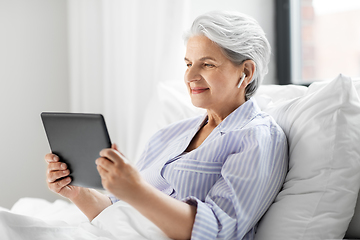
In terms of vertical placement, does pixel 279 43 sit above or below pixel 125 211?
above

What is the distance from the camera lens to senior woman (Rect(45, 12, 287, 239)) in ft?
2.83

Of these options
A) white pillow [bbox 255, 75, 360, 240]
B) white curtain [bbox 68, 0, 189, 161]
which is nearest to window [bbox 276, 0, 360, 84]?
white curtain [bbox 68, 0, 189, 161]

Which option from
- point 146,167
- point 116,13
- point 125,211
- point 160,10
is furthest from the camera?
point 116,13

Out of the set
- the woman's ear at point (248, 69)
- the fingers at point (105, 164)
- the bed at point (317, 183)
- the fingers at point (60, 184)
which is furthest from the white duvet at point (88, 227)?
the woman's ear at point (248, 69)

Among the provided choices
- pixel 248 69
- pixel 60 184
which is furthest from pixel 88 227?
pixel 248 69

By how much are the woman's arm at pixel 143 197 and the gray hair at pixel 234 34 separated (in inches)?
18.2

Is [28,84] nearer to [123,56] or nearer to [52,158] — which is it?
[123,56]

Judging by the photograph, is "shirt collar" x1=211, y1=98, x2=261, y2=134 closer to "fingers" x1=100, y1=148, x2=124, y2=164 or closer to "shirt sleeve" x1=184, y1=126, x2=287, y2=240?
"shirt sleeve" x1=184, y1=126, x2=287, y2=240

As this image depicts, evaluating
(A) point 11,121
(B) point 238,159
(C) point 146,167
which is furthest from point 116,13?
(B) point 238,159

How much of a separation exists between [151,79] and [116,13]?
440 mm

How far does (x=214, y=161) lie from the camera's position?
1.04 meters

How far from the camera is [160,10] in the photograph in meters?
1.99

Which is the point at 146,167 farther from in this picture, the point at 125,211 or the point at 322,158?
the point at 322,158

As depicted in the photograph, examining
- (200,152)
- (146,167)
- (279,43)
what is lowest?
(146,167)
